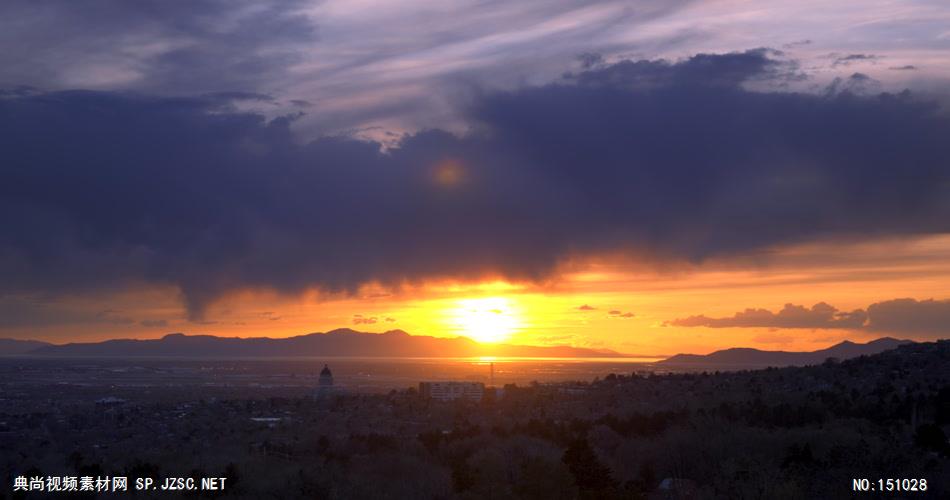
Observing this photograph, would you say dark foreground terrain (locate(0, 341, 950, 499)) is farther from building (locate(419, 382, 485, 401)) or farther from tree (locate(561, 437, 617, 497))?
building (locate(419, 382, 485, 401))

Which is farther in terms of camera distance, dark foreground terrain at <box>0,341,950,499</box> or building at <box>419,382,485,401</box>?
building at <box>419,382,485,401</box>

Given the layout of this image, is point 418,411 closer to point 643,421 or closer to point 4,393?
point 643,421

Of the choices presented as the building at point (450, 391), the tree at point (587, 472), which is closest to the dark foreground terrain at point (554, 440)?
the tree at point (587, 472)

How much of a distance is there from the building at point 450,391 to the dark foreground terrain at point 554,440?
2.92 meters

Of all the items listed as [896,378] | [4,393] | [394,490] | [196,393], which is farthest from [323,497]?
[4,393]

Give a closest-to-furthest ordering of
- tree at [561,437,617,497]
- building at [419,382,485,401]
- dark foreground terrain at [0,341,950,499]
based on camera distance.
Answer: tree at [561,437,617,497] < dark foreground terrain at [0,341,950,499] < building at [419,382,485,401]

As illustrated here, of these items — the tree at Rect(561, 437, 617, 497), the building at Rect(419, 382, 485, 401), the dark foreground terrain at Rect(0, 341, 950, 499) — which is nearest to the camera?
the tree at Rect(561, 437, 617, 497)

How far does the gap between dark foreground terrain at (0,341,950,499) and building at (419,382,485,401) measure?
2919mm

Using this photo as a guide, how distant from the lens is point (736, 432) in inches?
1786

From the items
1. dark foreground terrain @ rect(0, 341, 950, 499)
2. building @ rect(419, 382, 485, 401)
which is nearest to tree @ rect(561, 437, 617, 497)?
dark foreground terrain @ rect(0, 341, 950, 499)

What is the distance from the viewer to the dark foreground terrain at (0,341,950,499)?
3641 centimetres

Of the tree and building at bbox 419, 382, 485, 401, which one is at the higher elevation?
building at bbox 419, 382, 485, 401

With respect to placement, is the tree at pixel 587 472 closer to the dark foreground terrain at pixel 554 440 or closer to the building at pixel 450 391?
the dark foreground terrain at pixel 554 440

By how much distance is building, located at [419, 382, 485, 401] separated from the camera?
82.4 m
